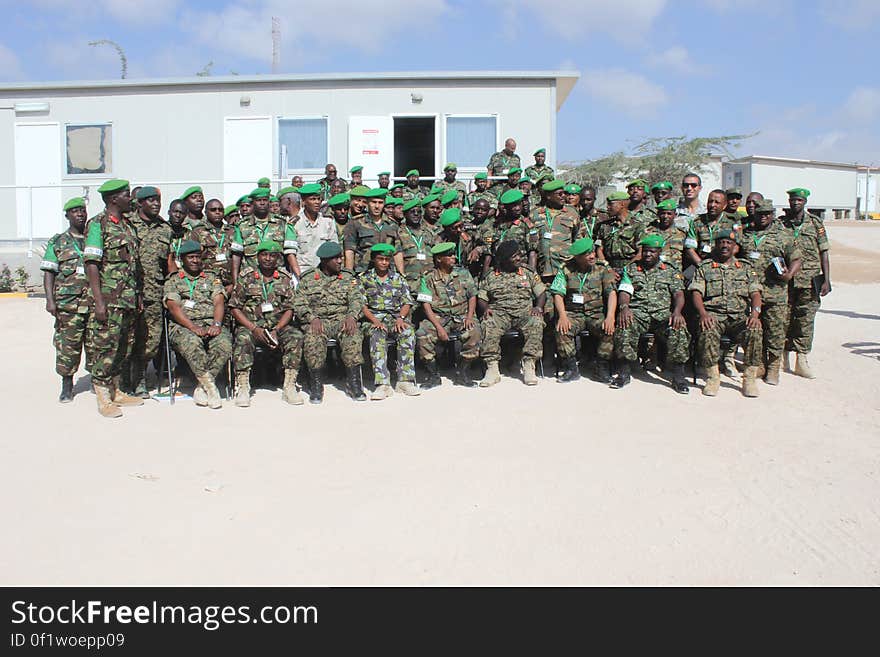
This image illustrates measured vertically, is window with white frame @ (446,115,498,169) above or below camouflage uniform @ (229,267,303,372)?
above

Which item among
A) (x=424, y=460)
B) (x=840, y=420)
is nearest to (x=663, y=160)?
(x=840, y=420)

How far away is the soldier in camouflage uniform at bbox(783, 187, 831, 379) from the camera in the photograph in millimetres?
7645

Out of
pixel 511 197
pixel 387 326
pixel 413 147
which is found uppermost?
pixel 413 147

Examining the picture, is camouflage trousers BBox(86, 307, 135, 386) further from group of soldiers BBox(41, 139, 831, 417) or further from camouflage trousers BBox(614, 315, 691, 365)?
camouflage trousers BBox(614, 315, 691, 365)

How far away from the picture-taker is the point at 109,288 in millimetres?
6250

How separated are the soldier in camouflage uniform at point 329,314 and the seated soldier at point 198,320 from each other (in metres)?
0.72

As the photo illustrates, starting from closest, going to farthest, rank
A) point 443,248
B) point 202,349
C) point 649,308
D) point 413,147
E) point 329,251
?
point 202,349 < point 329,251 < point 649,308 < point 443,248 < point 413,147

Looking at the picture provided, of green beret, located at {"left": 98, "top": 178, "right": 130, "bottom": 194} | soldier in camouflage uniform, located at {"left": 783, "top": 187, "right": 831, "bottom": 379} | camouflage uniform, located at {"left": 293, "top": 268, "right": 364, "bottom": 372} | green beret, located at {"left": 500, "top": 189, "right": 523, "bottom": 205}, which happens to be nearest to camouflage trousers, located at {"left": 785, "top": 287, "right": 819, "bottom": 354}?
soldier in camouflage uniform, located at {"left": 783, "top": 187, "right": 831, "bottom": 379}

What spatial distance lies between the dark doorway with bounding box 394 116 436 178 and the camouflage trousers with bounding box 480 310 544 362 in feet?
25.1

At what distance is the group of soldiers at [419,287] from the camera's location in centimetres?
658

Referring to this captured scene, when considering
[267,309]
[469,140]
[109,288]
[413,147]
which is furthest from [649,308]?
[413,147]

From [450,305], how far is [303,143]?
7.20 meters

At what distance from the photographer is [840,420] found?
19.8ft

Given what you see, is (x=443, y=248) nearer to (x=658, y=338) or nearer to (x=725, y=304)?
(x=658, y=338)
